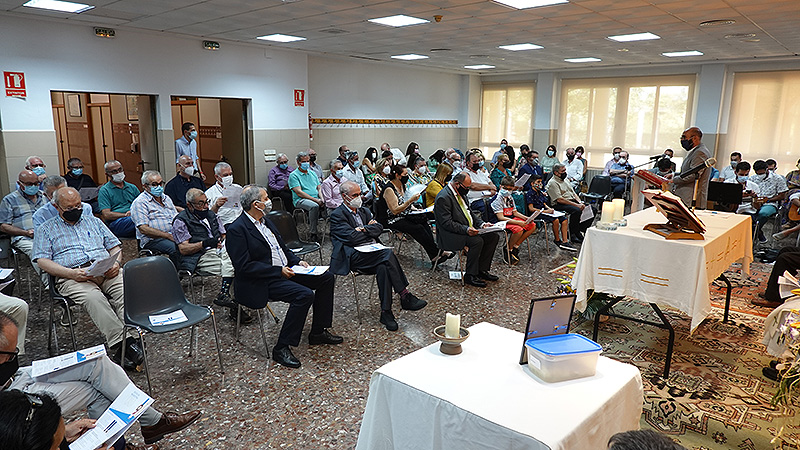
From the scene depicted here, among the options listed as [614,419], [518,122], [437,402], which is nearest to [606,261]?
[614,419]

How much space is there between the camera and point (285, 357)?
395 cm

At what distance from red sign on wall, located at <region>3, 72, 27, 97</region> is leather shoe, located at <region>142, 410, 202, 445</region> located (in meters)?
6.26

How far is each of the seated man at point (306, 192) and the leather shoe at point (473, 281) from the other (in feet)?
8.97

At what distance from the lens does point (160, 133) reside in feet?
28.5

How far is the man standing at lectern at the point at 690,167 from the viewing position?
622 cm

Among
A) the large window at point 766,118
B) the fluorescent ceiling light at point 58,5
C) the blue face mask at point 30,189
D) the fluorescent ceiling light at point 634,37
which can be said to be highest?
the fluorescent ceiling light at point 634,37

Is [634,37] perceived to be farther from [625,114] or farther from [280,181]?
[280,181]

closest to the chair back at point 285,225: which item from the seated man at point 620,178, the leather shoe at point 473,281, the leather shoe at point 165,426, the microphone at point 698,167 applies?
the leather shoe at point 473,281

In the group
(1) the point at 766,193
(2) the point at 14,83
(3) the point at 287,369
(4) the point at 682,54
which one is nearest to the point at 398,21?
(3) the point at 287,369

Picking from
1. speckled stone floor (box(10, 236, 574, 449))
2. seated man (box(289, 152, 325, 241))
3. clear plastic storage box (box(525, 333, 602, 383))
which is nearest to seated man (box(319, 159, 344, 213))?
seated man (box(289, 152, 325, 241))

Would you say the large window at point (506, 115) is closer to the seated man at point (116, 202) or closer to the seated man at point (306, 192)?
the seated man at point (306, 192)

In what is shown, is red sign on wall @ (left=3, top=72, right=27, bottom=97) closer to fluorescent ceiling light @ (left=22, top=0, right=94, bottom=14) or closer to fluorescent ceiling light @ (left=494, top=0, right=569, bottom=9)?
fluorescent ceiling light @ (left=22, top=0, right=94, bottom=14)

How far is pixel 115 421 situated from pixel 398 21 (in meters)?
6.02

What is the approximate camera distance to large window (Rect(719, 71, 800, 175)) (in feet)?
35.7
